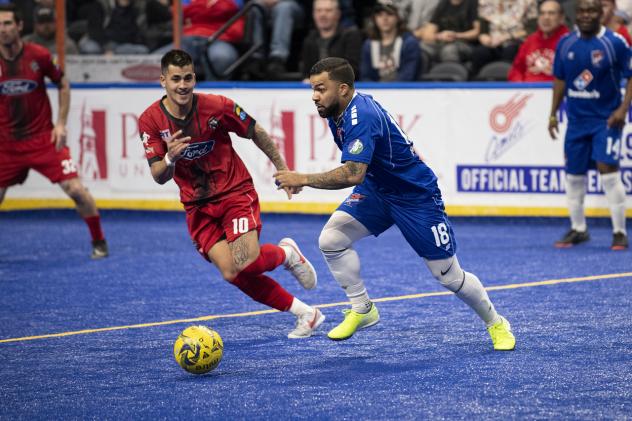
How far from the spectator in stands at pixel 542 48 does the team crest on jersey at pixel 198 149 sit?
19.9 feet

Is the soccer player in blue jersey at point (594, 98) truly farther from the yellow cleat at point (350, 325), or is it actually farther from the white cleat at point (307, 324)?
the white cleat at point (307, 324)

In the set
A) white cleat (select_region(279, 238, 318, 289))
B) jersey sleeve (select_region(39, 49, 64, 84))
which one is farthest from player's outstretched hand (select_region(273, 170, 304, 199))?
jersey sleeve (select_region(39, 49, 64, 84))

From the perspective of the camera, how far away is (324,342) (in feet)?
24.1

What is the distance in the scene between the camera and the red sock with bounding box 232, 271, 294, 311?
287 inches

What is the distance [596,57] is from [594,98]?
1.25ft

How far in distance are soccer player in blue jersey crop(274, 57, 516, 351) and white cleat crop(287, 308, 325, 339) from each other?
137 mm

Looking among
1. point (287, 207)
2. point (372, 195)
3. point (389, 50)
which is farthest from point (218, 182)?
point (389, 50)

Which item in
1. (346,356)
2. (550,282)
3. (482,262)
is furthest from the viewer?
(482,262)

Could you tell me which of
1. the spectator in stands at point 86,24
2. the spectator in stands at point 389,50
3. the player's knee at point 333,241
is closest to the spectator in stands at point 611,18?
the spectator in stands at point 389,50

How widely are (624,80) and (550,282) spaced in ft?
11.6

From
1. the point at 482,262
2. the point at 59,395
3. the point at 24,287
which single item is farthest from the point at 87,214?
the point at 59,395

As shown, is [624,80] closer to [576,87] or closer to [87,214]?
[576,87]

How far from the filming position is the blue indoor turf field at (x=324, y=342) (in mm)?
5855

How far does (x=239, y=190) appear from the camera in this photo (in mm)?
7535
